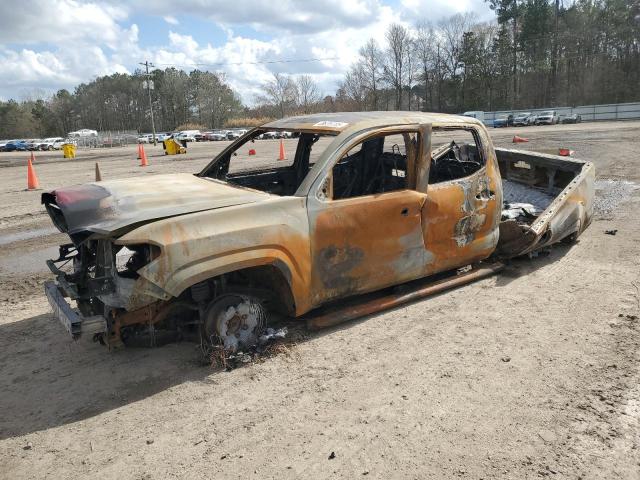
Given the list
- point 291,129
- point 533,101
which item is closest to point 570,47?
point 533,101

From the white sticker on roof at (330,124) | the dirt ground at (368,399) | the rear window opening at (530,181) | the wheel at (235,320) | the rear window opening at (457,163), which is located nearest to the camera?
the dirt ground at (368,399)

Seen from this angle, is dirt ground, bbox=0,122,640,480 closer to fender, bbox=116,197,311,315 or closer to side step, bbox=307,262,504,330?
side step, bbox=307,262,504,330

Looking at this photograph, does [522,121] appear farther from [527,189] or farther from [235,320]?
[235,320]

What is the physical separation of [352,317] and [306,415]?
51.1 inches

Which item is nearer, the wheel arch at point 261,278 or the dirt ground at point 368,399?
the dirt ground at point 368,399

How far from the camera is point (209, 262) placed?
3463 millimetres

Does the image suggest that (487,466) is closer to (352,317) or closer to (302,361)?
(302,361)

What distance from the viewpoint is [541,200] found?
7.16m

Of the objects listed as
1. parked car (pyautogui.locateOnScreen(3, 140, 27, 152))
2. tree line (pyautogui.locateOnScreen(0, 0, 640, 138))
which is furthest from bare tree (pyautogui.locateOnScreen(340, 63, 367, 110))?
parked car (pyautogui.locateOnScreen(3, 140, 27, 152))

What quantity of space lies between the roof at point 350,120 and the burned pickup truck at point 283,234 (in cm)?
2

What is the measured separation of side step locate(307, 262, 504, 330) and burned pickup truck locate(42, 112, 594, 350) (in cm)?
2

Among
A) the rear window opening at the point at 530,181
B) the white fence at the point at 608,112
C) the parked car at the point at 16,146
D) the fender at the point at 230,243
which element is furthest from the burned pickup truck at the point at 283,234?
the parked car at the point at 16,146

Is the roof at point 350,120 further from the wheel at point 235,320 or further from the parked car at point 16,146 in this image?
the parked car at point 16,146

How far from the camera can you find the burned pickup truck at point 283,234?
342 centimetres
